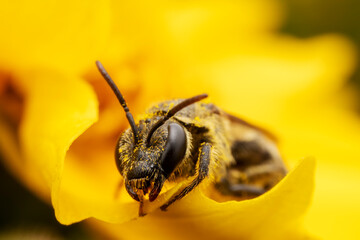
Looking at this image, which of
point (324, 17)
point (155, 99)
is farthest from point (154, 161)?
point (324, 17)

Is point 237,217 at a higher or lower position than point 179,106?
lower

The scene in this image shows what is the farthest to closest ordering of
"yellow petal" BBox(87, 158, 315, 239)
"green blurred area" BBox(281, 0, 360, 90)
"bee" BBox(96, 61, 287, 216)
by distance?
"green blurred area" BBox(281, 0, 360, 90) < "bee" BBox(96, 61, 287, 216) < "yellow petal" BBox(87, 158, 315, 239)

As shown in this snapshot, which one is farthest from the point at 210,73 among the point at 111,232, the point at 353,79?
the point at 353,79

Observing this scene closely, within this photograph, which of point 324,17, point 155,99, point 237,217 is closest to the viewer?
point 237,217

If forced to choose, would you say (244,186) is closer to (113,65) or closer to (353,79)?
(113,65)

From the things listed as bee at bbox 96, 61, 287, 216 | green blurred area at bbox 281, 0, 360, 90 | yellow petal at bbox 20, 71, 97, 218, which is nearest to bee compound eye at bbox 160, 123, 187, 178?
bee at bbox 96, 61, 287, 216

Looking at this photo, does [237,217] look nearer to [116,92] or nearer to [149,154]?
[149,154]

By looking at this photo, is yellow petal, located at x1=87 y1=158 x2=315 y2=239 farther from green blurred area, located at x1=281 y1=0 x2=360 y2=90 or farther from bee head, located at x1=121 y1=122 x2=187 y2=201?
green blurred area, located at x1=281 y1=0 x2=360 y2=90
